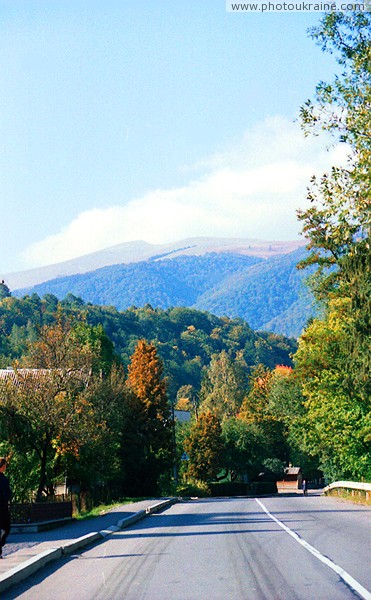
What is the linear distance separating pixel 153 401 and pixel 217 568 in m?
53.1

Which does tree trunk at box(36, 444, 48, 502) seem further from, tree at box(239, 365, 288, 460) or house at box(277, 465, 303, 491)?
house at box(277, 465, 303, 491)

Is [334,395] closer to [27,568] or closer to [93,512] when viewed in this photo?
[93,512]

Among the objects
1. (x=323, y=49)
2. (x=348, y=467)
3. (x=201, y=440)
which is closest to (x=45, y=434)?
(x=323, y=49)

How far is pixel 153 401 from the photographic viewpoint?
6562cm

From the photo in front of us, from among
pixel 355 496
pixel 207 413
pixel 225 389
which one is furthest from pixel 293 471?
pixel 355 496

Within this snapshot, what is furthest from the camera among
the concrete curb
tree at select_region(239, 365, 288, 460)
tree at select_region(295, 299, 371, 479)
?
tree at select_region(239, 365, 288, 460)

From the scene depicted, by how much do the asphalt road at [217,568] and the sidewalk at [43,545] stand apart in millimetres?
231

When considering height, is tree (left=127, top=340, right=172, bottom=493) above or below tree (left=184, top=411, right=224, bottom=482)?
above

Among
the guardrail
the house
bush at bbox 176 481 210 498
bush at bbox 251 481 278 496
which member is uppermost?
the guardrail

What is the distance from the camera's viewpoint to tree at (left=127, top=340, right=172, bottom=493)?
6309cm

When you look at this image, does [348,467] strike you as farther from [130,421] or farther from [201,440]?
[201,440]

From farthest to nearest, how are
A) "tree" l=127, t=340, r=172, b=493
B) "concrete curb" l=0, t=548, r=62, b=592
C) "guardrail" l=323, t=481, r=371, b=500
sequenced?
1. "tree" l=127, t=340, r=172, b=493
2. "guardrail" l=323, t=481, r=371, b=500
3. "concrete curb" l=0, t=548, r=62, b=592

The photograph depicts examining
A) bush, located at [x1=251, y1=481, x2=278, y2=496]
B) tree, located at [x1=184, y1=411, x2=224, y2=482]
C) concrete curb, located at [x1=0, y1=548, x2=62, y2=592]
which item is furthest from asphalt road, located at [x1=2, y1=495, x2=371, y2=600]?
bush, located at [x1=251, y1=481, x2=278, y2=496]

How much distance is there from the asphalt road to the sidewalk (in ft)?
0.76
